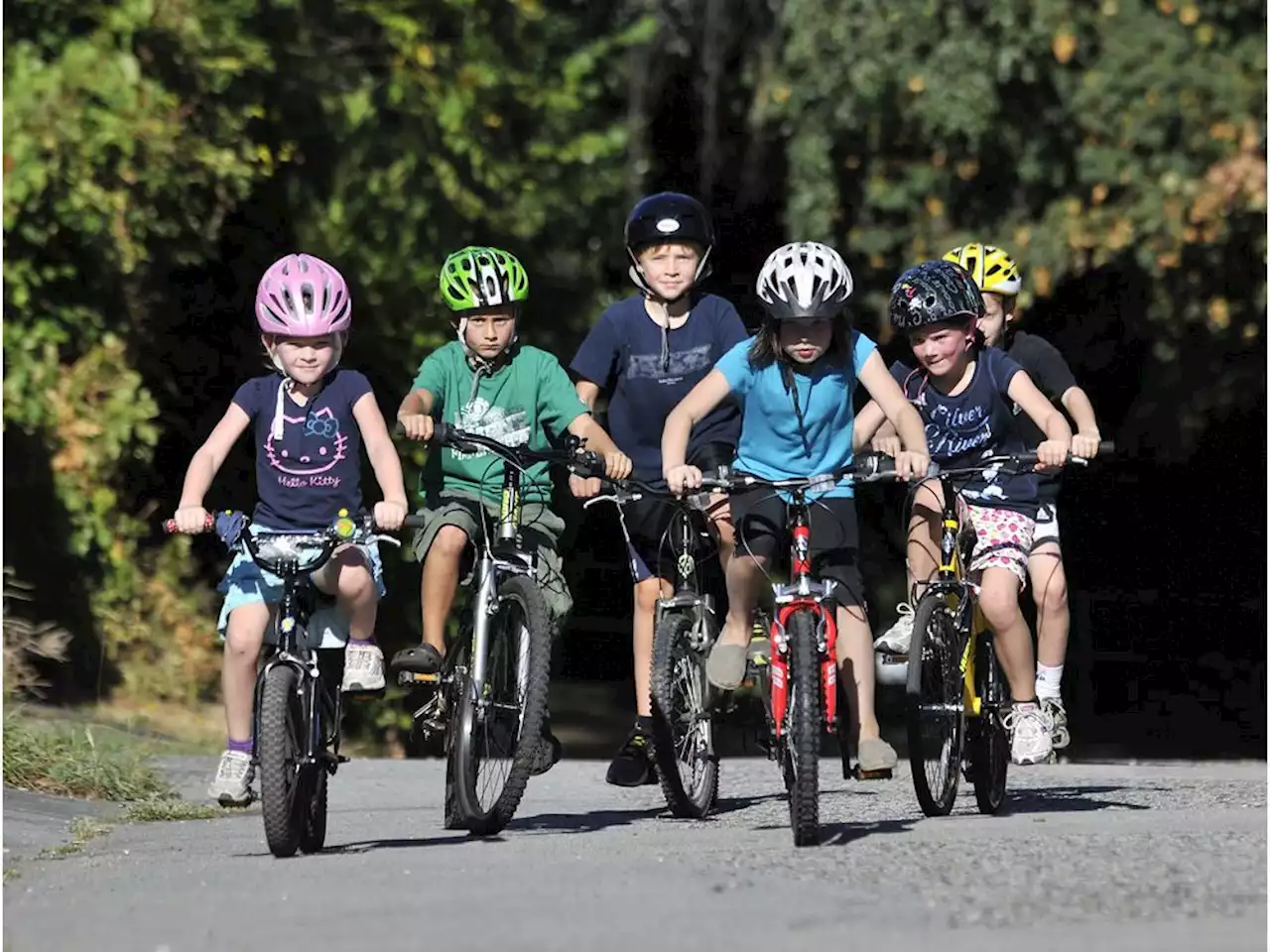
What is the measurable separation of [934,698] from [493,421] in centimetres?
179

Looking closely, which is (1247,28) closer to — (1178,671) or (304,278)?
(1178,671)

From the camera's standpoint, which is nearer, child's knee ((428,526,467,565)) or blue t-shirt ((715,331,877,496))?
blue t-shirt ((715,331,877,496))

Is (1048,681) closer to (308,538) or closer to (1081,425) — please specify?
(1081,425)

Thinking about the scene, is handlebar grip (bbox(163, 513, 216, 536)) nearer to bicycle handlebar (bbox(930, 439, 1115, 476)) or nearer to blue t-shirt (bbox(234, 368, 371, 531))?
blue t-shirt (bbox(234, 368, 371, 531))

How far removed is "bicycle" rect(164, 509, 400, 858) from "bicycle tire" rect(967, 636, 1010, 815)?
2179mm

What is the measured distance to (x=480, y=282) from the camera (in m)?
9.66

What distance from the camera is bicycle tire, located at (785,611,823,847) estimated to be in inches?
A: 330

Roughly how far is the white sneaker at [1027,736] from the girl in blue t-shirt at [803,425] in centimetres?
70

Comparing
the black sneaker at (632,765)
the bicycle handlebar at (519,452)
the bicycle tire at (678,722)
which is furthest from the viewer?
the black sneaker at (632,765)

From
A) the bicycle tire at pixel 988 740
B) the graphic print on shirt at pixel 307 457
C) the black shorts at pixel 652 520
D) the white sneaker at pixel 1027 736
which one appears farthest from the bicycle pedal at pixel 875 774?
the graphic print on shirt at pixel 307 457

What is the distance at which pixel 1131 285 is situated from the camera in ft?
61.9

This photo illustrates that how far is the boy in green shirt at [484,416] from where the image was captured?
9.56m

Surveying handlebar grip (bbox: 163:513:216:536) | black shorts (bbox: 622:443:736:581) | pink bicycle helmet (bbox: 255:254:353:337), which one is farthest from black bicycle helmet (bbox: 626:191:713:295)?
handlebar grip (bbox: 163:513:216:536)

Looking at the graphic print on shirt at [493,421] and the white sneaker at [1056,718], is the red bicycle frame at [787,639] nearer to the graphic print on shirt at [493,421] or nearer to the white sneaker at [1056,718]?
the graphic print on shirt at [493,421]
